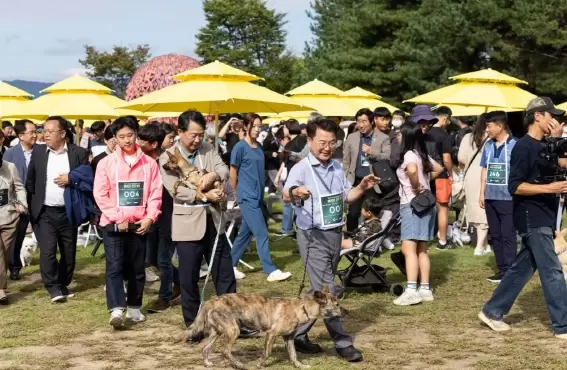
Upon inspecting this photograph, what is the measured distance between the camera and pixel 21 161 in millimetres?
11227

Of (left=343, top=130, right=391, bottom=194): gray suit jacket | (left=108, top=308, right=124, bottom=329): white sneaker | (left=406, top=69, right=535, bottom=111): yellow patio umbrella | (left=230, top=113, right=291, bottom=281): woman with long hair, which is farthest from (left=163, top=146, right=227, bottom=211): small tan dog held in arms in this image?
(left=406, top=69, right=535, bottom=111): yellow patio umbrella

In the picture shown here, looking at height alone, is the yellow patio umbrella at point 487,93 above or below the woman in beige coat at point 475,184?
above

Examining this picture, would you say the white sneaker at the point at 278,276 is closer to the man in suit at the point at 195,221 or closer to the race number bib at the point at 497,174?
the race number bib at the point at 497,174

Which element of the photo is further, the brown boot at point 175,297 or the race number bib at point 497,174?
the race number bib at point 497,174

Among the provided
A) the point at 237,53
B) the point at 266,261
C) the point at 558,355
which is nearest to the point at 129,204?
the point at 266,261

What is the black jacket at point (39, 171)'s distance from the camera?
9258 millimetres

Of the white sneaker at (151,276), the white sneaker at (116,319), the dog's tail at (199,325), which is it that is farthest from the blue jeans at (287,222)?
the dog's tail at (199,325)

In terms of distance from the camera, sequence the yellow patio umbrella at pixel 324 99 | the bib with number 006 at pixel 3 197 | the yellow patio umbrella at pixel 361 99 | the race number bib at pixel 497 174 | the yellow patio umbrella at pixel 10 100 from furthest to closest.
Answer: the yellow patio umbrella at pixel 361 99 < the yellow patio umbrella at pixel 324 99 < the yellow patio umbrella at pixel 10 100 < the race number bib at pixel 497 174 < the bib with number 006 at pixel 3 197

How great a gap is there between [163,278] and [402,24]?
1294 inches

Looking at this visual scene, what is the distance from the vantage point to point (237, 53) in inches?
2403

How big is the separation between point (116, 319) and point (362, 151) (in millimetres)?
5238

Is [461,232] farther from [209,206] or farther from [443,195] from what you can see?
[209,206]

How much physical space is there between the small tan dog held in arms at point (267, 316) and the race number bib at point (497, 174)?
3898mm

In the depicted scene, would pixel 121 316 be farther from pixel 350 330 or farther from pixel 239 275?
pixel 239 275
